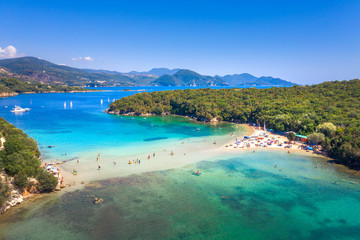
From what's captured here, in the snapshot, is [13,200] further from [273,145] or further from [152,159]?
[273,145]

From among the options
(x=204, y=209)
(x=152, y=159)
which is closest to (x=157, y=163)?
(x=152, y=159)

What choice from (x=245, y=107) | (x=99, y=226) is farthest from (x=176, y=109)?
(x=99, y=226)

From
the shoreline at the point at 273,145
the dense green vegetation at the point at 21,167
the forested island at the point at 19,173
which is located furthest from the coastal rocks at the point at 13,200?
the shoreline at the point at 273,145

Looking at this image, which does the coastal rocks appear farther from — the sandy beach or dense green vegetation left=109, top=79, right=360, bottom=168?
dense green vegetation left=109, top=79, right=360, bottom=168

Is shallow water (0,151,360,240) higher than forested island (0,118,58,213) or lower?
lower

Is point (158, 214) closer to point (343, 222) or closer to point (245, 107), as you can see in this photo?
point (343, 222)

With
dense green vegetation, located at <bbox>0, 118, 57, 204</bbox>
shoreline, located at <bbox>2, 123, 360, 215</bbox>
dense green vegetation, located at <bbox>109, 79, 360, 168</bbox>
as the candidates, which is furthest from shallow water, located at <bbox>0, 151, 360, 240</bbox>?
dense green vegetation, located at <bbox>109, 79, 360, 168</bbox>

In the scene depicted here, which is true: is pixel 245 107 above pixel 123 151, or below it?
above
